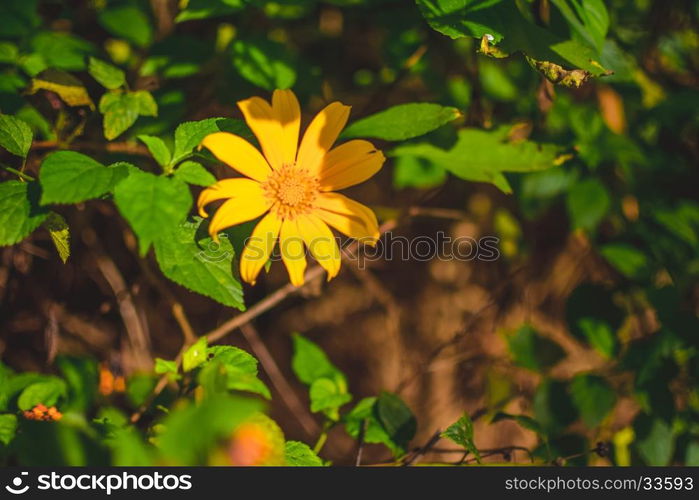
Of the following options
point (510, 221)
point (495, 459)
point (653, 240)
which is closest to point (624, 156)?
point (653, 240)

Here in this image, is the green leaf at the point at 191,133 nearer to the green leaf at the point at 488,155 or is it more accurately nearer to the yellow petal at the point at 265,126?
the yellow petal at the point at 265,126

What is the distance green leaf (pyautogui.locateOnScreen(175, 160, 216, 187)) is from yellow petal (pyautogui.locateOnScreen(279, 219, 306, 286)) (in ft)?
0.57

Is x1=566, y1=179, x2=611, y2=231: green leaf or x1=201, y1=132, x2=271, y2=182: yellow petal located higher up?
x1=566, y1=179, x2=611, y2=231: green leaf

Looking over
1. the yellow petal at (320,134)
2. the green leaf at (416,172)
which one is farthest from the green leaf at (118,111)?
the green leaf at (416,172)

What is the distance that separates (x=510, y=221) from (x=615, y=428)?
0.74 meters

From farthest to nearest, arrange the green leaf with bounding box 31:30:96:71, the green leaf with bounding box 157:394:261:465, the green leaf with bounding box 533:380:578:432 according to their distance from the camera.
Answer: the green leaf with bounding box 533:380:578:432 < the green leaf with bounding box 31:30:96:71 < the green leaf with bounding box 157:394:261:465

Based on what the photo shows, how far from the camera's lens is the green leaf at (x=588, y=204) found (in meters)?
1.54

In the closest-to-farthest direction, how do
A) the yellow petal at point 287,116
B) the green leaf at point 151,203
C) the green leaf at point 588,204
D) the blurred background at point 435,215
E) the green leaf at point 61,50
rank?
the green leaf at point 151,203 < the yellow petal at point 287,116 < the green leaf at point 61,50 < the blurred background at point 435,215 < the green leaf at point 588,204

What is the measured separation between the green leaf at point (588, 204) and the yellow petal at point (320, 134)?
31.5 inches

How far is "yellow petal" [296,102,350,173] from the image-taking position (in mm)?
1005

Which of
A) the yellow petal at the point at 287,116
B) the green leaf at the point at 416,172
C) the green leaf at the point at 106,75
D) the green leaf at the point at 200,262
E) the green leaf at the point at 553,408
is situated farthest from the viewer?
the green leaf at the point at 416,172

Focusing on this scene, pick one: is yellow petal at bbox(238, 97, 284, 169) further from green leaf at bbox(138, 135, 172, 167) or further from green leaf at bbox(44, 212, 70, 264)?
green leaf at bbox(44, 212, 70, 264)

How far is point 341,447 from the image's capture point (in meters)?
1.97

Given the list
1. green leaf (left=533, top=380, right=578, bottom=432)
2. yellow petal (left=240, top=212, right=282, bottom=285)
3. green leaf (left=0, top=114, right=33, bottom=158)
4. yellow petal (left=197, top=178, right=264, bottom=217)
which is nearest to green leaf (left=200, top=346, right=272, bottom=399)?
yellow petal (left=240, top=212, right=282, bottom=285)
